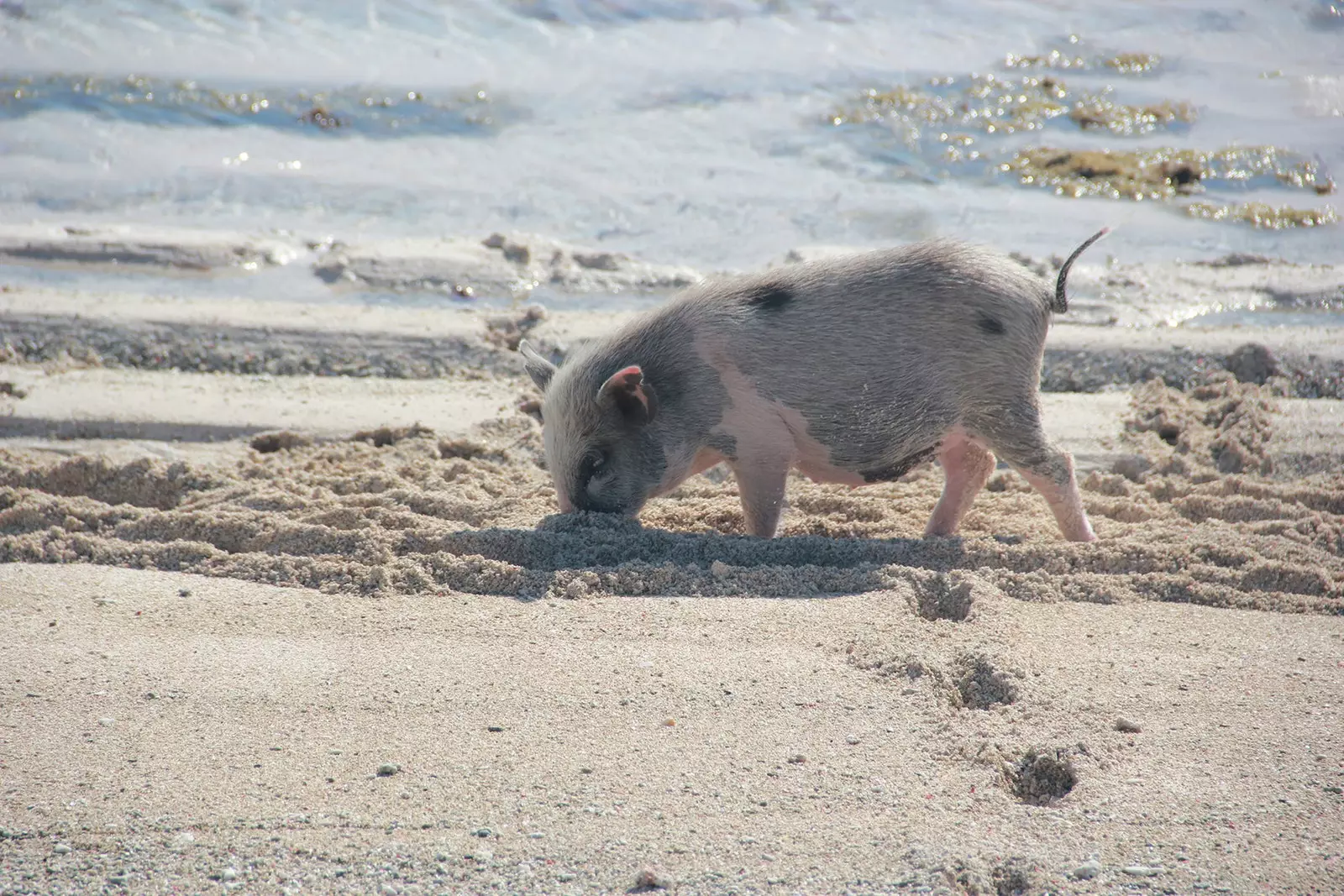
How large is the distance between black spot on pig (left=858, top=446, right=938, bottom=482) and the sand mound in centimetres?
24

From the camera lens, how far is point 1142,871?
3.00 metres

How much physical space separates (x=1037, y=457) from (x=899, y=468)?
0.53 m

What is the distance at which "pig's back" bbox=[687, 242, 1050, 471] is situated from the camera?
504cm

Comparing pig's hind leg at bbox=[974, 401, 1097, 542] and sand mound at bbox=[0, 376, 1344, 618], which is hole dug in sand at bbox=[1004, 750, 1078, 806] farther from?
pig's hind leg at bbox=[974, 401, 1097, 542]

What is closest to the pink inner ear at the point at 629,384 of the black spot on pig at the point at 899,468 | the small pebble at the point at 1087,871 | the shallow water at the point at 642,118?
the black spot on pig at the point at 899,468

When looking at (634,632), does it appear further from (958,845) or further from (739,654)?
(958,845)

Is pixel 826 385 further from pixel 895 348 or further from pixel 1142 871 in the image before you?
pixel 1142 871

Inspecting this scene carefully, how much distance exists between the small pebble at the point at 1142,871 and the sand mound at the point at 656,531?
1.39 m

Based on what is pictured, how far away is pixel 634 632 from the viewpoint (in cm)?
416

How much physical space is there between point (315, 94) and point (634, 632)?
10410 millimetres

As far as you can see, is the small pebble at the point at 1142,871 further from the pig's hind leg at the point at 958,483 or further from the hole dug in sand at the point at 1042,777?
the pig's hind leg at the point at 958,483

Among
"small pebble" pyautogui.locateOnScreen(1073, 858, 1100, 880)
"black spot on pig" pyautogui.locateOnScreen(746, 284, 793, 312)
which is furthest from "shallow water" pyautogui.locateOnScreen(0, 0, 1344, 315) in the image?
"small pebble" pyautogui.locateOnScreen(1073, 858, 1100, 880)

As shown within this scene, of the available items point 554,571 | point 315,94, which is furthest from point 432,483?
point 315,94

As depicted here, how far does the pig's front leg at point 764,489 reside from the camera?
16.8 feet
